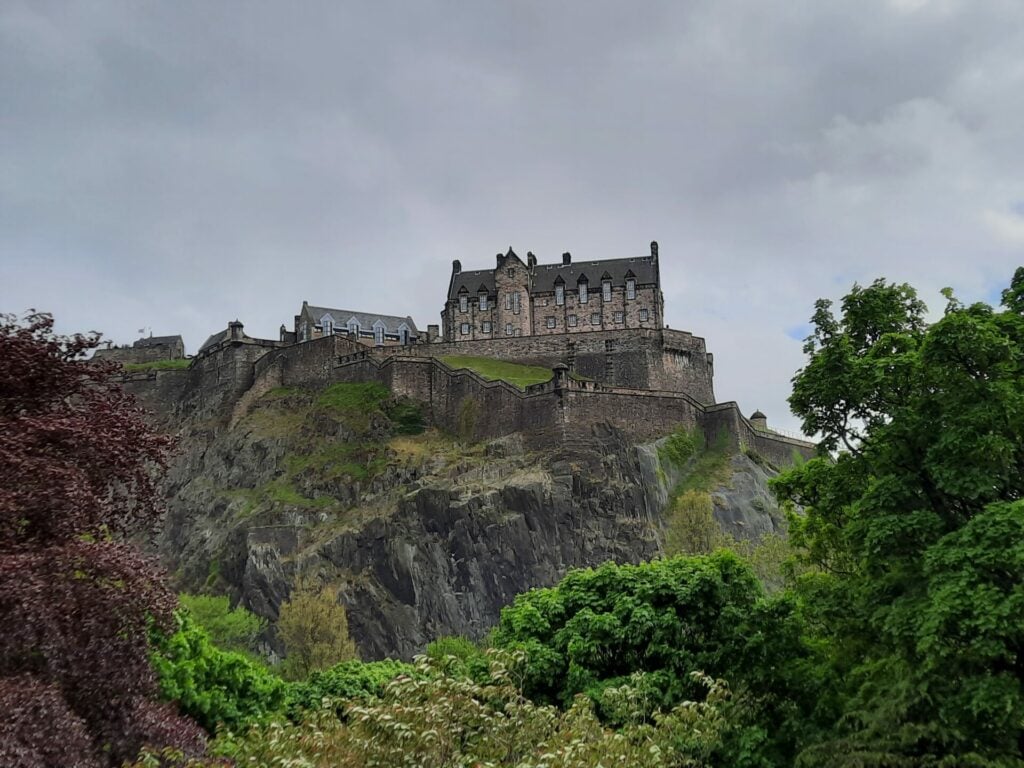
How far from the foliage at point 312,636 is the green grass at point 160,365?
39.8 m

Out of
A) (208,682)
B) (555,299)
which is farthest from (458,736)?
(555,299)

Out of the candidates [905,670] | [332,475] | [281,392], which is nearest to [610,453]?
[332,475]

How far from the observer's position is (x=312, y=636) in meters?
51.5

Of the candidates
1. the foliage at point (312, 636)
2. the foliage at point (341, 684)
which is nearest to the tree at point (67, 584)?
the foliage at point (341, 684)

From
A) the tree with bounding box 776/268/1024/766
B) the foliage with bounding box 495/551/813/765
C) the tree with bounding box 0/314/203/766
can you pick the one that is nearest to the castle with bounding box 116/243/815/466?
the foliage with bounding box 495/551/813/765

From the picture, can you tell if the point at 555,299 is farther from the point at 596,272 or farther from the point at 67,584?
the point at 67,584

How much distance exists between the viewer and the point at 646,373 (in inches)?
2995

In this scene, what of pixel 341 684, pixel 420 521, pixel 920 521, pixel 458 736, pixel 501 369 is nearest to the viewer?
pixel 458 736

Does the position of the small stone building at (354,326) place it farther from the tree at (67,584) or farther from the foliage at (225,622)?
the tree at (67,584)

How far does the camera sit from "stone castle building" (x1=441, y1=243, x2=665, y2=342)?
87250 millimetres

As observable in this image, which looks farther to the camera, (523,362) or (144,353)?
(144,353)

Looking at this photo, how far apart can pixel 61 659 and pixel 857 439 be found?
51.7 ft

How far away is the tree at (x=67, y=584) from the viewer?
13.3 metres

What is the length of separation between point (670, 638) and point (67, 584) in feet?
50.2
